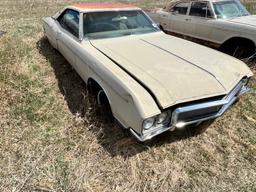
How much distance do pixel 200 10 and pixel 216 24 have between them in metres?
0.70

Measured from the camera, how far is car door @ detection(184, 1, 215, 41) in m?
5.56

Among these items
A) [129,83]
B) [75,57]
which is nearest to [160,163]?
[129,83]

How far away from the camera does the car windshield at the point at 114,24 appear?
12.3 ft

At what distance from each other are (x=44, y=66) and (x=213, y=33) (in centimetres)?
378

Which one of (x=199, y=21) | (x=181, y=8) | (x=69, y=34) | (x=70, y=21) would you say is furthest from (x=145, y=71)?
(x=181, y=8)

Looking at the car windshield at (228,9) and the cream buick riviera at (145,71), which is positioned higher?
the car windshield at (228,9)

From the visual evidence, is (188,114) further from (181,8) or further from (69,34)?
(181,8)

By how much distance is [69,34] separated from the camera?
4125 mm

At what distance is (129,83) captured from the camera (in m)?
2.54

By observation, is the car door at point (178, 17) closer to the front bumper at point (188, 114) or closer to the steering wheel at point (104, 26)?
the steering wheel at point (104, 26)

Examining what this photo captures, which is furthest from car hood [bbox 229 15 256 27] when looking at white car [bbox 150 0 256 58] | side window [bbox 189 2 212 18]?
side window [bbox 189 2 212 18]

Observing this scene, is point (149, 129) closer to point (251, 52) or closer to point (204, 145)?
point (204, 145)

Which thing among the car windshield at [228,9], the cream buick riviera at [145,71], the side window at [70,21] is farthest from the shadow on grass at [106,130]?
the car windshield at [228,9]

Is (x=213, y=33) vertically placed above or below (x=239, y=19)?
below
